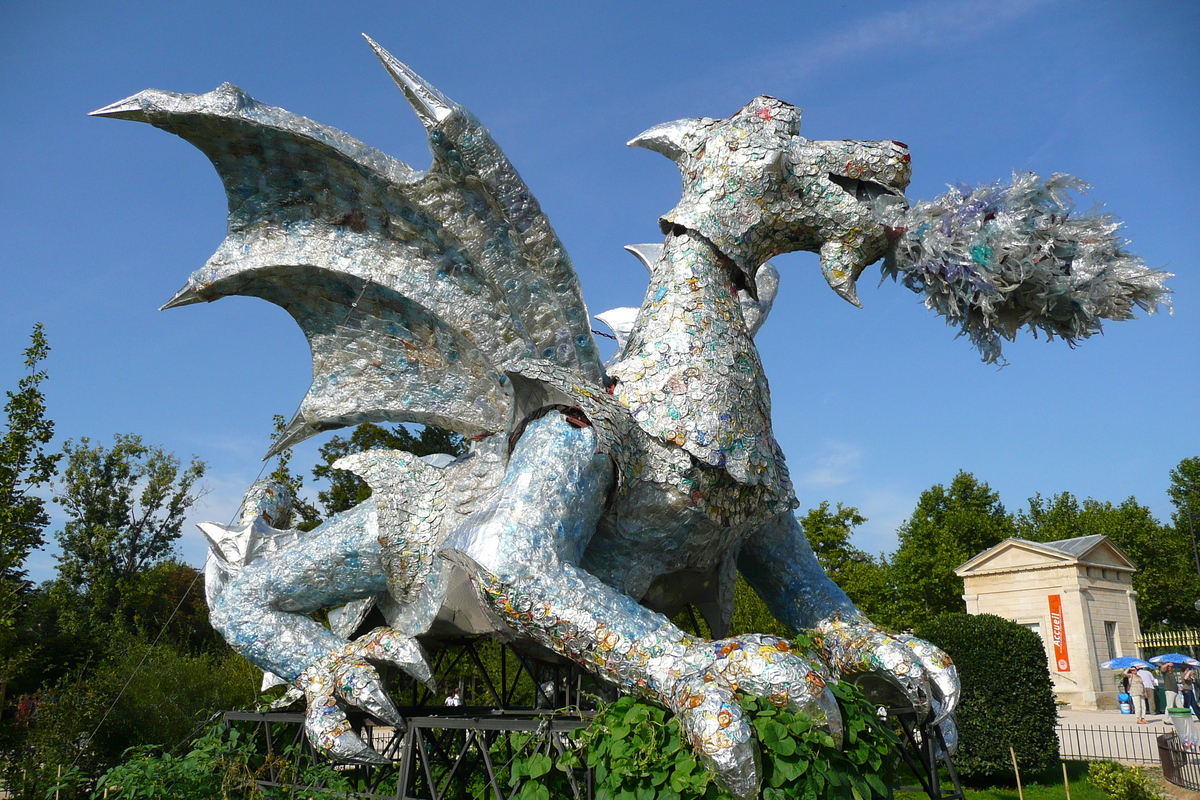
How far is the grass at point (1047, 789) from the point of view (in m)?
9.03

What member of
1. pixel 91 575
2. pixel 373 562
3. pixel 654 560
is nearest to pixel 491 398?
pixel 373 562

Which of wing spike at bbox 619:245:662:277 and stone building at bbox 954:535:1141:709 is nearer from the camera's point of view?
wing spike at bbox 619:245:662:277

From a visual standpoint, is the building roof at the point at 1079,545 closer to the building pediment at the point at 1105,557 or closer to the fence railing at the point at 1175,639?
the building pediment at the point at 1105,557

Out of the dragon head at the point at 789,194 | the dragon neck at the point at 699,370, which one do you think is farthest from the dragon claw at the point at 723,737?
the dragon head at the point at 789,194

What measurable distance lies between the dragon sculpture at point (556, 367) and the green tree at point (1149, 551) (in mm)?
29610

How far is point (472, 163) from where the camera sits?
301 cm

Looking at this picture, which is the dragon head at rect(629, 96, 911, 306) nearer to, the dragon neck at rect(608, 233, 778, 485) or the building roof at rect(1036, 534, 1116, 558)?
the dragon neck at rect(608, 233, 778, 485)

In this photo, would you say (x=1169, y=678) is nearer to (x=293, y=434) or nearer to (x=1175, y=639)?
(x=1175, y=639)

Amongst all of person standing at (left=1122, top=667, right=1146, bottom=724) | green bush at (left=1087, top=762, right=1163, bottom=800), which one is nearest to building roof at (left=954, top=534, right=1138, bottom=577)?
person standing at (left=1122, top=667, right=1146, bottom=724)

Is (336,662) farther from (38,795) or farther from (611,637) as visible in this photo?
(38,795)

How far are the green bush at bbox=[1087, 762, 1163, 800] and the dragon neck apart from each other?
6908 millimetres

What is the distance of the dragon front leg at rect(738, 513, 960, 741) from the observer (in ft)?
9.21

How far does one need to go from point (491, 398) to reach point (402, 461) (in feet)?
1.41

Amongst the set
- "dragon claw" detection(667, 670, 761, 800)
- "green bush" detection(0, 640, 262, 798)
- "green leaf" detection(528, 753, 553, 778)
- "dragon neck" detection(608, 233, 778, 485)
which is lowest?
"green bush" detection(0, 640, 262, 798)
